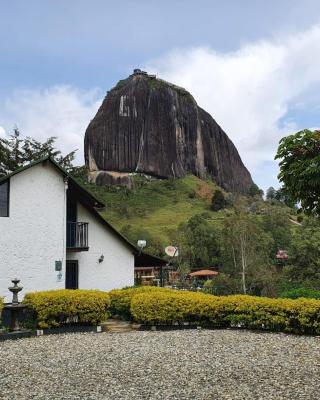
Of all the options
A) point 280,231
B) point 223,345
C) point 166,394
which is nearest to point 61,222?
point 223,345

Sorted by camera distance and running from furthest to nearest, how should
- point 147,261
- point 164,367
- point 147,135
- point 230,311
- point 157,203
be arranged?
1. point 147,135
2. point 157,203
3. point 147,261
4. point 230,311
5. point 164,367

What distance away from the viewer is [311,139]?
251 inches

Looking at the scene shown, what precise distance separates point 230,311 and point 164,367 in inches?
223

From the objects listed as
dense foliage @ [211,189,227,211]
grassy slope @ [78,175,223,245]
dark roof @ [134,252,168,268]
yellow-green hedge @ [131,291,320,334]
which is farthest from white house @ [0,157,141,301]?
dense foliage @ [211,189,227,211]

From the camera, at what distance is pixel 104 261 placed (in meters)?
21.5

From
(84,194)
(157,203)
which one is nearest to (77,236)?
(84,194)

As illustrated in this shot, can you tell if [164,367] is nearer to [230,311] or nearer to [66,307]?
[230,311]

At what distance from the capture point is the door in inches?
802

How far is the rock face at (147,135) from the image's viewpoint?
110 metres

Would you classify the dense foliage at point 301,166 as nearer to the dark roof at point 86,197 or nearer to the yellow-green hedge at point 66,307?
the yellow-green hedge at point 66,307

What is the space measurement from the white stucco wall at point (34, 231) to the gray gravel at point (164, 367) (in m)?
5.85

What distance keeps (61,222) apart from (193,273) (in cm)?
2694

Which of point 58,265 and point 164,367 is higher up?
point 58,265

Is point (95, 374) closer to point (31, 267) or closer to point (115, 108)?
point (31, 267)
